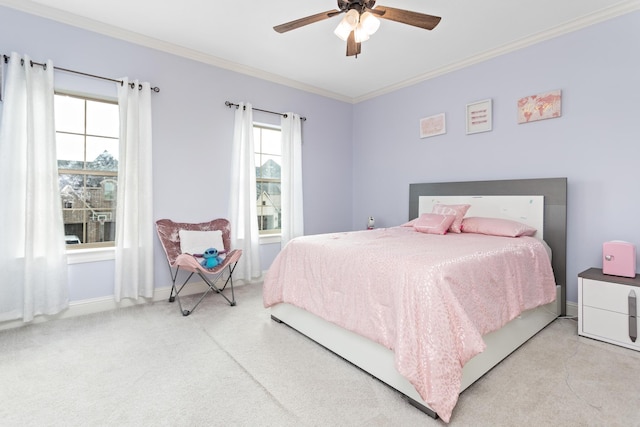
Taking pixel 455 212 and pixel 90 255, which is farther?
pixel 455 212

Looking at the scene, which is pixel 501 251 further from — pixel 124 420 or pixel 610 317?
pixel 124 420

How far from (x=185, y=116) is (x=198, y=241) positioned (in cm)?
139

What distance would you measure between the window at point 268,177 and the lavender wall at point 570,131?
1881 millimetres

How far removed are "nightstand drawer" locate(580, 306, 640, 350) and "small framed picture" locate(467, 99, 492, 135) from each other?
206 cm

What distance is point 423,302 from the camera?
5.31ft

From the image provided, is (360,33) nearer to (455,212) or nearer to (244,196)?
(455,212)

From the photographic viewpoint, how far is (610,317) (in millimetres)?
2383

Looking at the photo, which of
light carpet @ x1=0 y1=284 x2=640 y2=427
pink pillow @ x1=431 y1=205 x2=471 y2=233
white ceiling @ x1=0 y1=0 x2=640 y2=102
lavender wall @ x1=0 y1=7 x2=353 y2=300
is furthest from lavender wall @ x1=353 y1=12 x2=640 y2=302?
lavender wall @ x1=0 y1=7 x2=353 y2=300

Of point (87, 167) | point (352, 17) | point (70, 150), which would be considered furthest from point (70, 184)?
point (352, 17)

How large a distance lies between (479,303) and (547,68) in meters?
2.66

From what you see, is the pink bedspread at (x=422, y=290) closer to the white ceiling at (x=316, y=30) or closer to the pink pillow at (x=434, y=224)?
the pink pillow at (x=434, y=224)

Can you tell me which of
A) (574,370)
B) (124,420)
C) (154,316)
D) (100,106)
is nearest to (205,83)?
(100,106)

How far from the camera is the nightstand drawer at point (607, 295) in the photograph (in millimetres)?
2326

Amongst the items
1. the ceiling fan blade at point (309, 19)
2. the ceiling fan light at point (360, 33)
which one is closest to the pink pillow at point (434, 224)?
the ceiling fan light at point (360, 33)
